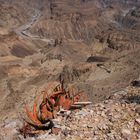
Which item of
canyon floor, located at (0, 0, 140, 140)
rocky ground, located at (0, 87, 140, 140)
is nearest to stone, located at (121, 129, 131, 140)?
rocky ground, located at (0, 87, 140, 140)

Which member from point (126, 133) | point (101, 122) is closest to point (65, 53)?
point (101, 122)

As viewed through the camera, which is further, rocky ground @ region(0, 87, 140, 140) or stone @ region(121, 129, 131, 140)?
rocky ground @ region(0, 87, 140, 140)

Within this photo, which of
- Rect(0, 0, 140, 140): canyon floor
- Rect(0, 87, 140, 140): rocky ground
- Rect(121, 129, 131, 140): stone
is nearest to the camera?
Rect(121, 129, 131, 140): stone

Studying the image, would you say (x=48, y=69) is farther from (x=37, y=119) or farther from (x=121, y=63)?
(x=37, y=119)

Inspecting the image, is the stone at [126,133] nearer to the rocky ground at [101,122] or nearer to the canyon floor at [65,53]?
the rocky ground at [101,122]

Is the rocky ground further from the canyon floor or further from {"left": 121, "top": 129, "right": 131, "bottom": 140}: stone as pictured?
the canyon floor
